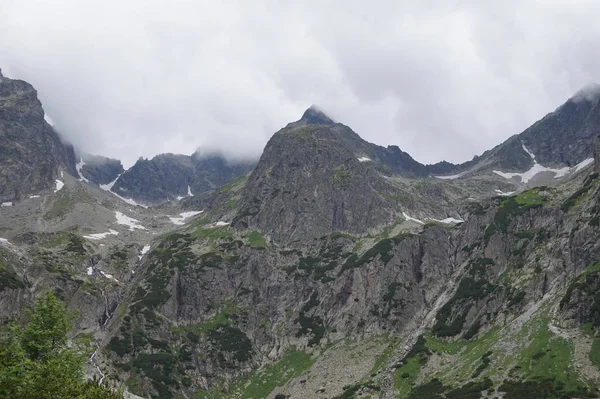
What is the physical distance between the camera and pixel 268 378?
14250 centimetres

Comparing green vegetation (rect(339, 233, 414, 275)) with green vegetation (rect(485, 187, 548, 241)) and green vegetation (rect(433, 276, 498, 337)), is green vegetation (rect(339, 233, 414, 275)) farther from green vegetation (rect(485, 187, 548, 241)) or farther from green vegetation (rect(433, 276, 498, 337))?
green vegetation (rect(433, 276, 498, 337))

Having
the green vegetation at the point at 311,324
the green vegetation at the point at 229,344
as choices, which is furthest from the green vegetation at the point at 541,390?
the green vegetation at the point at 229,344

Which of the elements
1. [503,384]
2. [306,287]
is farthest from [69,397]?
[306,287]

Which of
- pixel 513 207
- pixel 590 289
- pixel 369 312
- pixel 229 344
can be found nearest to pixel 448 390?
pixel 590 289

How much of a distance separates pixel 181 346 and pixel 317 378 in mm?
45585

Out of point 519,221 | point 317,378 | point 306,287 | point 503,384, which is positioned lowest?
point 503,384

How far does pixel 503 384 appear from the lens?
95125 millimetres

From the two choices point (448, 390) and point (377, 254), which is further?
point (377, 254)

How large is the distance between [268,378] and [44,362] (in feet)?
383

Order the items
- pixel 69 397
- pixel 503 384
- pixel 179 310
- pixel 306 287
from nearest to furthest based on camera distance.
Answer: pixel 69 397 < pixel 503 384 < pixel 179 310 < pixel 306 287

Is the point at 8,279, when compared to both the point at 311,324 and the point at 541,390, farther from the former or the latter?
the point at 541,390

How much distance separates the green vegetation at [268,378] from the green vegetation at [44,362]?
108 m

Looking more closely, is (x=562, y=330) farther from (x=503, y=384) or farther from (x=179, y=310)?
(x=179, y=310)

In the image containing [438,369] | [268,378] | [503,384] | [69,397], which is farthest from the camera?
[268,378]
